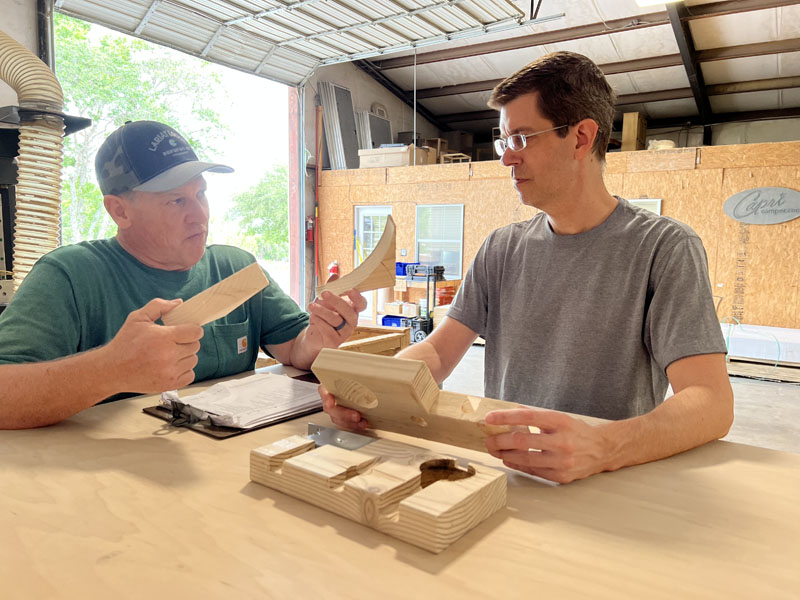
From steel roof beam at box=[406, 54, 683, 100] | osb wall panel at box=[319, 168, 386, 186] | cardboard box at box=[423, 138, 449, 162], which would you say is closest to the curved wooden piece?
osb wall panel at box=[319, 168, 386, 186]

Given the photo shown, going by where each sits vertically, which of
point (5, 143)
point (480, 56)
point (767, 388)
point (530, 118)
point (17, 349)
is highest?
point (480, 56)

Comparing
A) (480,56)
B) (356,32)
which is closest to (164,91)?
(356,32)

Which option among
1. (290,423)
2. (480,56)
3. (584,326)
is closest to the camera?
(290,423)

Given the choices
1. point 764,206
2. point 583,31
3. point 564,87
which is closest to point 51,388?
point 564,87

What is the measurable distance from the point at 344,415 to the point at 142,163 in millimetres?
1008

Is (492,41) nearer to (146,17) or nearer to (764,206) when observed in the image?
(764,206)

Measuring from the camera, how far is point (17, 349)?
118 cm

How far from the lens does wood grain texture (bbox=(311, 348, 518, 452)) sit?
33.1 inches

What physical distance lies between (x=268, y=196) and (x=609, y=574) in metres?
11.4

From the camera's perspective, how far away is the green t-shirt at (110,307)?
1264mm

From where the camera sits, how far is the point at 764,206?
648 centimetres

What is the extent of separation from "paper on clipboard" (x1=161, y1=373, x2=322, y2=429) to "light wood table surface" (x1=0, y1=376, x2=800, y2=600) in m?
0.18

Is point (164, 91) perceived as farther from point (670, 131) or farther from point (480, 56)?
point (670, 131)

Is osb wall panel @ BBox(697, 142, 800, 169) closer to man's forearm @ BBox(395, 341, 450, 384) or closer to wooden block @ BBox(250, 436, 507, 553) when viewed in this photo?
man's forearm @ BBox(395, 341, 450, 384)
